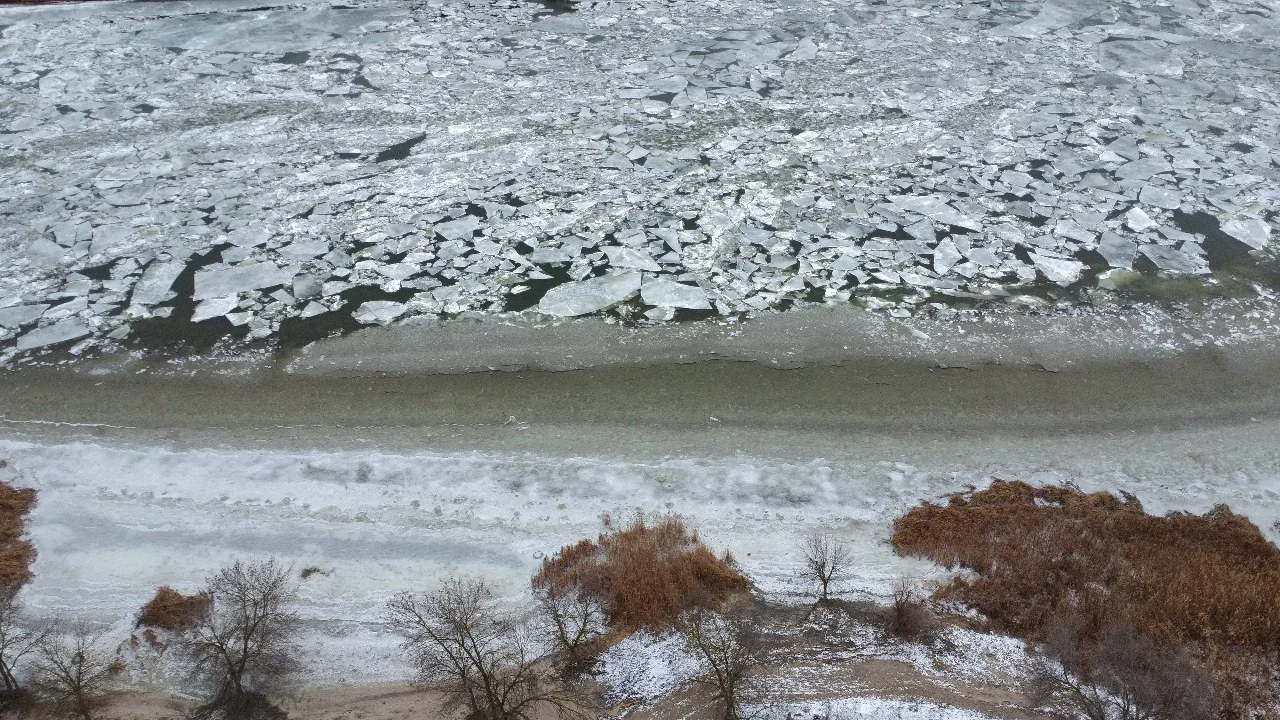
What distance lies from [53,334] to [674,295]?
593cm

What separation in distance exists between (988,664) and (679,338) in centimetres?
387

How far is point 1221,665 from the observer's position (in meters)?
5.39

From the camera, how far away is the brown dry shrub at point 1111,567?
5.54m

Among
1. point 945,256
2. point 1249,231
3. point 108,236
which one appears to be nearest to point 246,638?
point 108,236

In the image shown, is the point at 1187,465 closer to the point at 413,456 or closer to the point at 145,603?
the point at 413,456

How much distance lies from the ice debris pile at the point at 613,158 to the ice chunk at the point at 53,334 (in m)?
0.03

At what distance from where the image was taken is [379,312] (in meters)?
8.44

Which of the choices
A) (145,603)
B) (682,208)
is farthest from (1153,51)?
(145,603)

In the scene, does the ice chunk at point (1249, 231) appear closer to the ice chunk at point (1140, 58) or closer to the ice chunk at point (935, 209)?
the ice chunk at point (935, 209)

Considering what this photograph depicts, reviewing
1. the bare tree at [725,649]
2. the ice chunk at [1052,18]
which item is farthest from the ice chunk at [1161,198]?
the bare tree at [725,649]

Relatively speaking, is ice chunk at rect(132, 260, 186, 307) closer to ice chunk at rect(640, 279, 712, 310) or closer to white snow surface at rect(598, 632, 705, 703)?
ice chunk at rect(640, 279, 712, 310)

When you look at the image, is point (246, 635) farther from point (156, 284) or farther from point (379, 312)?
point (156, 284)

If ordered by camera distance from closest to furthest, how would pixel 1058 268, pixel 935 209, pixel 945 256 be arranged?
pixel 1058 268 < pixel 945 256 < pixel 935 209

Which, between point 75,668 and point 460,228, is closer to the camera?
point 75,668
